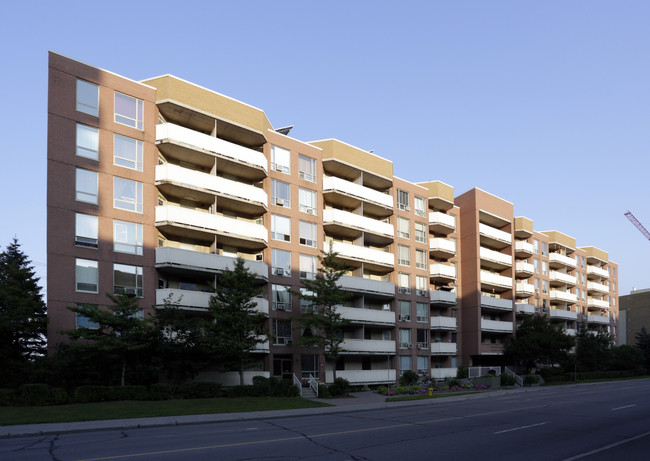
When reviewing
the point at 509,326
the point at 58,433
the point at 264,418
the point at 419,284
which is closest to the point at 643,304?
the point at 509,326

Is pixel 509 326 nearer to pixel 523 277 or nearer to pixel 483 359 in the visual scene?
pixel 483 359

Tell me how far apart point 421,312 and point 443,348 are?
4.73 meters

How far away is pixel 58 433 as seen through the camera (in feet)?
63.1

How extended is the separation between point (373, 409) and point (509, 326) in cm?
3997

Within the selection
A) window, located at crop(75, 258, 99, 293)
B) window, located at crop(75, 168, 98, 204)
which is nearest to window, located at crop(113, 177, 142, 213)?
window, located at crop(75, 168, 98, 204)

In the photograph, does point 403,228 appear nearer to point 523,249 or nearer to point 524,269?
point 523,249

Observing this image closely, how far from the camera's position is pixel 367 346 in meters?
45.6

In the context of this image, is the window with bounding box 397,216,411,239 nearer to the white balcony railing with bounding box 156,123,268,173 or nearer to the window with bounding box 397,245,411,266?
the window with bounding box 397,245,411,266

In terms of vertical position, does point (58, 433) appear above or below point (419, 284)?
below

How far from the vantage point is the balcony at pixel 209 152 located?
35.1 meters

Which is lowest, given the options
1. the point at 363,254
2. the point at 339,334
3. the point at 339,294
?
the point at 339,334

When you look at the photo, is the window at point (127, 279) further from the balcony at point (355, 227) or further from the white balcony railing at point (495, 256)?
the white balcony railing at point (495, 256)

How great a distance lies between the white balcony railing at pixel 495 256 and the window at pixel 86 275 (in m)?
44.2

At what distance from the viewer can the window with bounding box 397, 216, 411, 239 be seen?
53.5m
